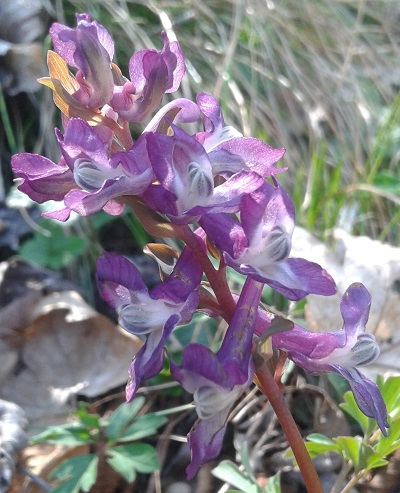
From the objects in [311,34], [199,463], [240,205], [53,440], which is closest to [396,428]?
[199,463]

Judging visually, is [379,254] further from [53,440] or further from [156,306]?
[156,306]

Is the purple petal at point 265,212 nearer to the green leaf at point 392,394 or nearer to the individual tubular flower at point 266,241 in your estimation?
the individual tubular flower at point 266,241

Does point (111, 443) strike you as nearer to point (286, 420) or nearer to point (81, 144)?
point (286, 420)

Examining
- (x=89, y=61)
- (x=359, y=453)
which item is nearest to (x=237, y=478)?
(x=359, y=453)

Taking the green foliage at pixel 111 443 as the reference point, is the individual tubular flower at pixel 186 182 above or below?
above

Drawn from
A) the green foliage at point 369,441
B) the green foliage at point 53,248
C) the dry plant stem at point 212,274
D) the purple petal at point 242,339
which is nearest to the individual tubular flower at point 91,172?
the dry plant stem at point 212,274
